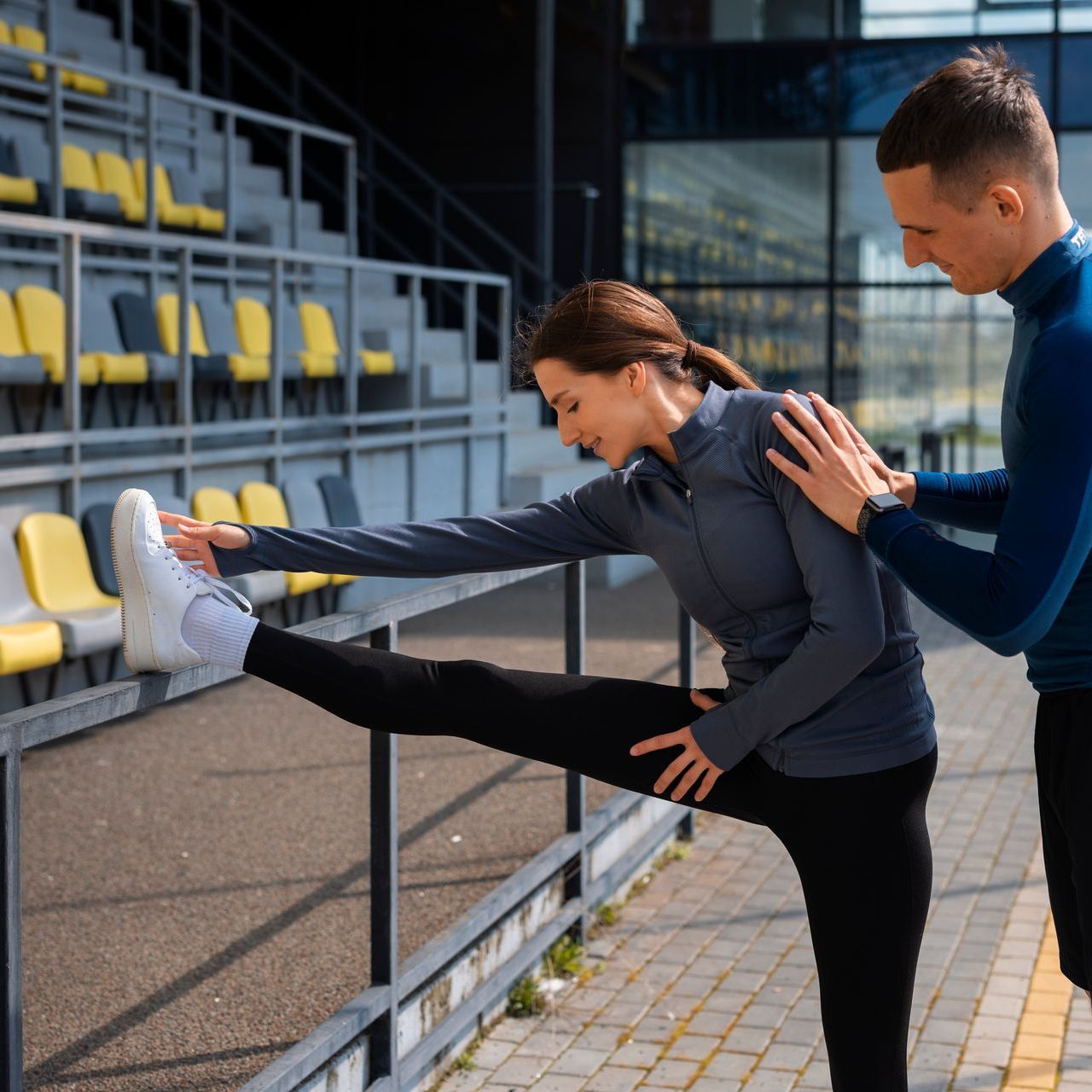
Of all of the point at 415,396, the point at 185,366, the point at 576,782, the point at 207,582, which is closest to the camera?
the point at 207,582

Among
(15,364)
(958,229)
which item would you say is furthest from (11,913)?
(15,364)

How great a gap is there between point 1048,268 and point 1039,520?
336mm

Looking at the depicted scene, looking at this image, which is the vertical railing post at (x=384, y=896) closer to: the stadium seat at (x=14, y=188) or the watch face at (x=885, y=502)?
the watch face at (x=885, y=502)

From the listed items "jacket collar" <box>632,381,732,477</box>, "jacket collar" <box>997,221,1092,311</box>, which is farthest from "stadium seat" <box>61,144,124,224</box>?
"jacket collar" <box>997,221,1092,311</box>

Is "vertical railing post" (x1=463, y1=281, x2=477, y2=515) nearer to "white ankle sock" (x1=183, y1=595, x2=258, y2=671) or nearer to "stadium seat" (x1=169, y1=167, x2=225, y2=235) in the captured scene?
"stadium seat" (x1=169, y1=167, x2=225, y2=235)

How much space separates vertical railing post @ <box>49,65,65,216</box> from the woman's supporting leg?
727 centimetres

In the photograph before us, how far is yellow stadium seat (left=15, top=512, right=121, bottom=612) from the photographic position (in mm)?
6090

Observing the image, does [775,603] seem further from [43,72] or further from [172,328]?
[43,72]

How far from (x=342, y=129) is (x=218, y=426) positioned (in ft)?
30.1

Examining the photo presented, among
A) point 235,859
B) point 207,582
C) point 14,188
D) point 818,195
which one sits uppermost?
point 818,195

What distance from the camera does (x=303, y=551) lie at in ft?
8.21

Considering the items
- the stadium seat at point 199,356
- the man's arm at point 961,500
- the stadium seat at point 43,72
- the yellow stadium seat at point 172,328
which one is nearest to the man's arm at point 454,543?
the man's arm at point 961,500

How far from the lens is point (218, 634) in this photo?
7.65 ft

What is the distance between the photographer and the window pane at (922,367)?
1519 cm
